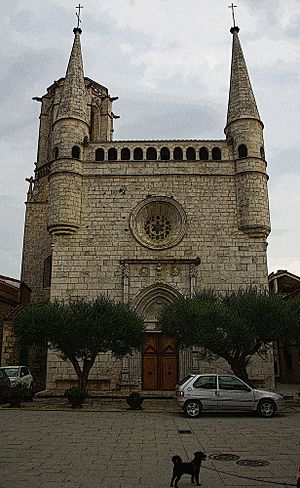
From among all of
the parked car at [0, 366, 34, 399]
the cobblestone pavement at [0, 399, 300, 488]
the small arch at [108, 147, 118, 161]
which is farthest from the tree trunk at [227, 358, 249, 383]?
the small arch at [108, 147, 118, 161]

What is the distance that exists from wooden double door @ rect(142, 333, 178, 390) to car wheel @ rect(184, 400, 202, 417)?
26.9 ft

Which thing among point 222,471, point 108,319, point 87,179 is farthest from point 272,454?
point 87,179

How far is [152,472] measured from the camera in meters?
7.46

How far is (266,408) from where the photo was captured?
14.4 meters

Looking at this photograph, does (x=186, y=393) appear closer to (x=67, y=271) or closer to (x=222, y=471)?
(x=222, y=471)

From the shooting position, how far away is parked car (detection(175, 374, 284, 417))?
14.3 metres

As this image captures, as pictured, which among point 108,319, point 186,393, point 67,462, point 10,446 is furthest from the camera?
point 108,319

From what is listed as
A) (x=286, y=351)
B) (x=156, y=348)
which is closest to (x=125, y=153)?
(x=156, y=348)

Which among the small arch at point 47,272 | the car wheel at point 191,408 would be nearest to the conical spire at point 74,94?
the small arch at point 47,272

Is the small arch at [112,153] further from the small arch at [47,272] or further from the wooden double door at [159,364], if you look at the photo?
the wooden double door at [159,364]

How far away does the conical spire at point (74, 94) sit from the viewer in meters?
26.0

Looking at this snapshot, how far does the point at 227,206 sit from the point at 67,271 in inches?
358

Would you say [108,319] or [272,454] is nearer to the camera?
[272,454]

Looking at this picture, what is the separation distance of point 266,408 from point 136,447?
6419 mm
